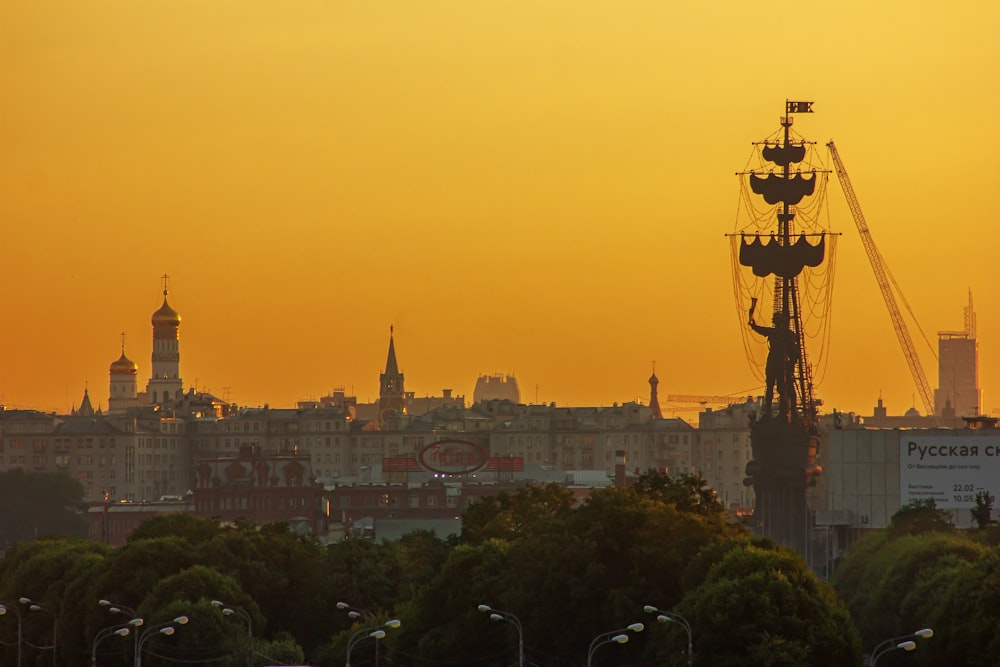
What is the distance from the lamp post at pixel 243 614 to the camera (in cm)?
10920

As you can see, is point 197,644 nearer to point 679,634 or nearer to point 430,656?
point 430,656

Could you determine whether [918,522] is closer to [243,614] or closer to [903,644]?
[243,614]

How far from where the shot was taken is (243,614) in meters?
117

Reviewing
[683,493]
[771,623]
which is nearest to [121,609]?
[683,493]

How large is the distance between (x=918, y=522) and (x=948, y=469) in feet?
64.3

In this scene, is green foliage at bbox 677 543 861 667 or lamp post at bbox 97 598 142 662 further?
lamp post at bbox 97 598 142 662

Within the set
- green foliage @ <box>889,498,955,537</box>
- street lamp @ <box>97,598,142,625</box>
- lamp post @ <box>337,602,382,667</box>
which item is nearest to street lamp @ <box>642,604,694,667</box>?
lamp post @ <box>337,602,382,667</box>

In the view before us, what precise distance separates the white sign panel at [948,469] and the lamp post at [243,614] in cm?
5480

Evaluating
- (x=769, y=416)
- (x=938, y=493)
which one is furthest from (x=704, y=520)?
(x=769, y=416)

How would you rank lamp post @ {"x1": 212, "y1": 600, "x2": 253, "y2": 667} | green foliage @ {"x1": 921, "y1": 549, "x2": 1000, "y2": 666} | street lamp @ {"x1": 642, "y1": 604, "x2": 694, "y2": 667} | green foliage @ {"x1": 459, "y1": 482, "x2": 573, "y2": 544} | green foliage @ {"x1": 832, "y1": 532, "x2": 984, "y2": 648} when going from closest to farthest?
1. street lamp @ {"x1": 642, "y1": 604, "x2": 694, "y2": 667}
2. green foliage @ {"x1": 921, "y1": 549, "x2": 1000, "y2": 666}
3. lamp post @ {"x1": 212, "y1": 600, "x2": 253, "y2": 667}
4. green foliage @ {"x1": 832, "y1": 532, "x2": 984, "y2": 648}
5. green foliage @ {"x1": 459, "y1": 482, "x2": 573, "y2": 544}

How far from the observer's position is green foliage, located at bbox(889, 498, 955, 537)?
144 metres

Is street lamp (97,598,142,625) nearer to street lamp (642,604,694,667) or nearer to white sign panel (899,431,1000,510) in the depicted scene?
street lamp (642,604,694,667)

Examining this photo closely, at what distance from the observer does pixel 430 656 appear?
115 metres

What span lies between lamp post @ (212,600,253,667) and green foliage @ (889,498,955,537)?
36.2 meters
